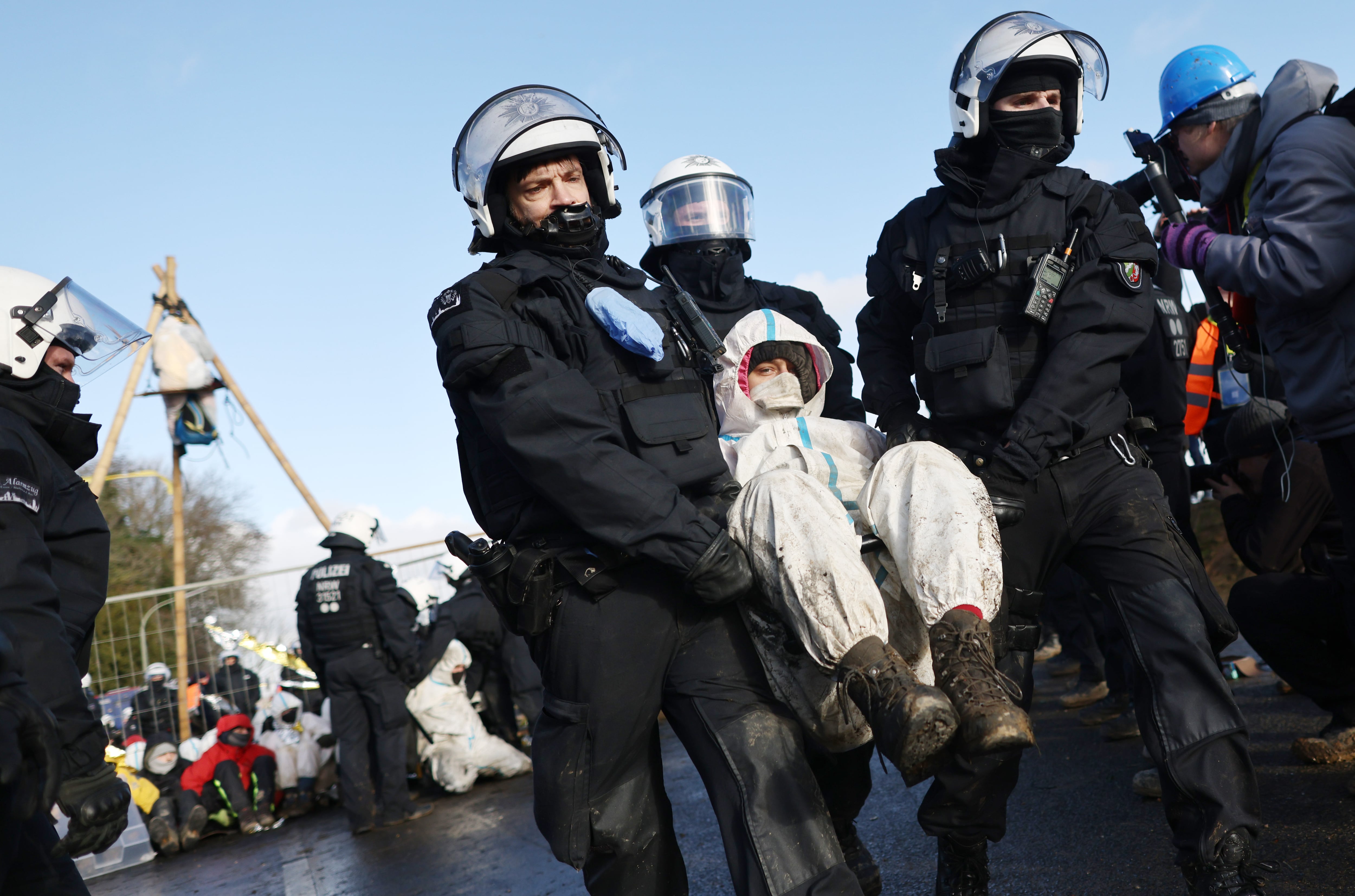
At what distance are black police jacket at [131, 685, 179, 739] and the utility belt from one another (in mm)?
8328

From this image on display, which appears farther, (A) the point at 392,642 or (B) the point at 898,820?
(A) the point at 392,642

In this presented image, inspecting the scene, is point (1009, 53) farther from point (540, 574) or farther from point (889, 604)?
point (540, 574)

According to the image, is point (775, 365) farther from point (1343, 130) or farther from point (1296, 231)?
point (1343, 130)

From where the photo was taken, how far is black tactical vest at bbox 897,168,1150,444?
325cm

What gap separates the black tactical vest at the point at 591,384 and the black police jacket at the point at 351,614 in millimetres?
5492

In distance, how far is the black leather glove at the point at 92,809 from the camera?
2.64 metres

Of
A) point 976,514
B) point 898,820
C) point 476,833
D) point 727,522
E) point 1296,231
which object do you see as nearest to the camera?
point 976,514

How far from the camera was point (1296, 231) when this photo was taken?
2.89 m

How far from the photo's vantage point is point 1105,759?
4.88 m

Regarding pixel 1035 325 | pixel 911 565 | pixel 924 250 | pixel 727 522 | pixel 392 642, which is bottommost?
pixel 392 642

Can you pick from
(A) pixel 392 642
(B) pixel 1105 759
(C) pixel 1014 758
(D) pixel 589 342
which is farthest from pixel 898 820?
(A) pixel 392 642

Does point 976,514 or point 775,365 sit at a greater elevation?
point 775,365

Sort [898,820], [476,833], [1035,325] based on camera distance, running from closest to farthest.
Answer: [1035,325], [898,820], [476,833]

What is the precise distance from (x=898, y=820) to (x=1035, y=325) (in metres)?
2.55
